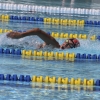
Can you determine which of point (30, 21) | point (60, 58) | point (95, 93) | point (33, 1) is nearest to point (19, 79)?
point (95, 93)

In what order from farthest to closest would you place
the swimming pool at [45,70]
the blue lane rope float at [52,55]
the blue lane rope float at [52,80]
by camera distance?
1. the blue lane rope float at [52,55]
2. the blue lane rope float at [52,80]
3. the swimming pool at [45,70]

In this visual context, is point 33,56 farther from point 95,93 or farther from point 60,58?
point 95,93

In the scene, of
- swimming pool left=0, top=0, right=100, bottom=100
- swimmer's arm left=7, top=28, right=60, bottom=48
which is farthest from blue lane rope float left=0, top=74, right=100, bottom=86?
swimmer's arm left=7, top=28, right=60, bottom=48

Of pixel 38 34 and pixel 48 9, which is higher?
pixel 38 34

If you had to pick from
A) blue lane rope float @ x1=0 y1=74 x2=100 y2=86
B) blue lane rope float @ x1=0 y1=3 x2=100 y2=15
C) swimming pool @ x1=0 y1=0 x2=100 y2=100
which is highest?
blue lane rope float @ x1=0 y1=3 x2=100 y2=15

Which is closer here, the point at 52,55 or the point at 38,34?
the point at 52,55

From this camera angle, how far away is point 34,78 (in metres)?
5.91

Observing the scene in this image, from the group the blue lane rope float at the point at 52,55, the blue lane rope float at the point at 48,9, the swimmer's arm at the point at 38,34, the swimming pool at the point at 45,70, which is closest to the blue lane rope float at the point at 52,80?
the swimming pool at the point at 45,70

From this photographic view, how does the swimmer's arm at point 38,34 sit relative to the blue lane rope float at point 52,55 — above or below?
Answer: above

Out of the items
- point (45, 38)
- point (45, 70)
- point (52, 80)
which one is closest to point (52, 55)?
point (45, 38)

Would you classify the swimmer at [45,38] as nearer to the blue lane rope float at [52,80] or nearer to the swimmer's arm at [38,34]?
the swimmer's arm at [38,34]

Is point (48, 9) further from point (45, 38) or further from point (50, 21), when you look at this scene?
point (45, 38)

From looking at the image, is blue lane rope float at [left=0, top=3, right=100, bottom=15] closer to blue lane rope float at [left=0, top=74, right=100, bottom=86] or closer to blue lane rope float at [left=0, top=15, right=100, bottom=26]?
blue lane rope float at [left=0, top=15, right=100, bottom=26]

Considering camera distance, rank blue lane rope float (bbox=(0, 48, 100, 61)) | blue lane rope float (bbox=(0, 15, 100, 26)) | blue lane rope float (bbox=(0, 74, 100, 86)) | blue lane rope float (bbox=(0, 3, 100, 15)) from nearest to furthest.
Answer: blue lane rope float (bbox=(0, 74, 100, 86)), blue lane rope float (bbox=(0, 48, 100, 61)), blue lane rope float (bbox=(0, 15, 100, 26)), blue lane rope float (bbox=(0, 3, 100, 15))
